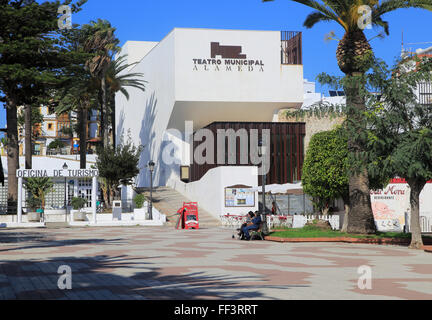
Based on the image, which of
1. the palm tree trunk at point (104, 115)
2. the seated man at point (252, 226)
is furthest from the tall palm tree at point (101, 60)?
the seated man at point (252, 226)

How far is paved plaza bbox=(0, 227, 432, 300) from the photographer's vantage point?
27.7 feet

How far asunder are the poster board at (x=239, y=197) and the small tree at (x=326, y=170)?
30.0ft

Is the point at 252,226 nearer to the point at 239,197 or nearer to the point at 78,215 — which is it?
the point at 239,197

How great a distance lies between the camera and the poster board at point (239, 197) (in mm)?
38781

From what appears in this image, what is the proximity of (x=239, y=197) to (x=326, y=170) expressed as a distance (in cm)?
1193

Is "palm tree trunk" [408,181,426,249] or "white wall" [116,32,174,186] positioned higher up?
"white wall" [116,32,174,186]

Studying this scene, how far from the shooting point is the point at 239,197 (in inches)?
1532

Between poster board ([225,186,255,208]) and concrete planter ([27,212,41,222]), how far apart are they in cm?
1185

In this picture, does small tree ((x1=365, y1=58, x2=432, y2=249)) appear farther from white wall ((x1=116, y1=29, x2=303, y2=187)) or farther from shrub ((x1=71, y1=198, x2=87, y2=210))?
white wall ((x1=116, y1=29, x2=303, y2=187))

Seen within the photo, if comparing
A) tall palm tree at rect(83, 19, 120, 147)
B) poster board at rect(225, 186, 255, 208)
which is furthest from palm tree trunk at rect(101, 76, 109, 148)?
poster board at rect(225, 186, 255, 208)

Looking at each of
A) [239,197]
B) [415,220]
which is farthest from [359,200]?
[239,197]
